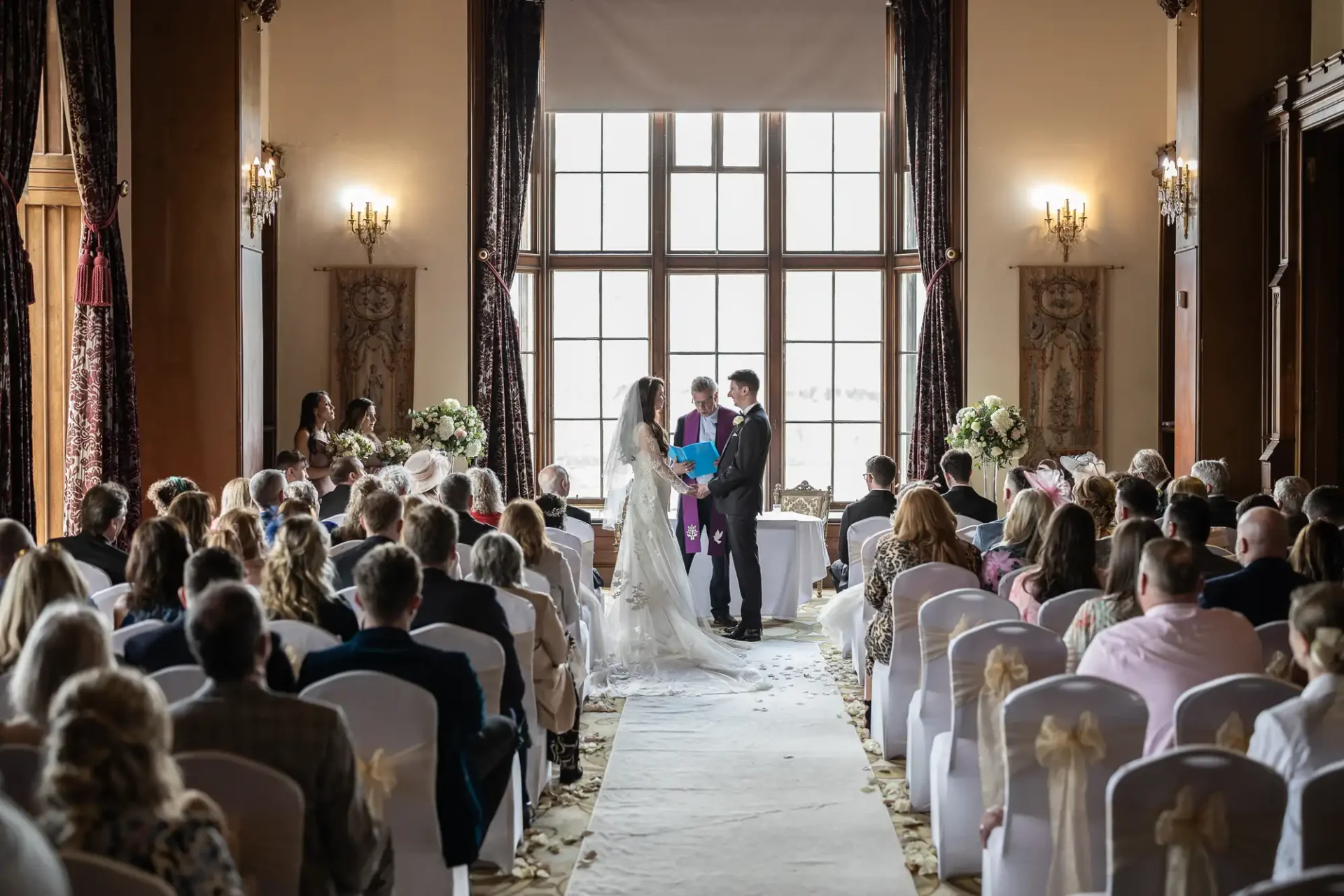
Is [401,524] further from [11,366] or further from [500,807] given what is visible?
[11,366]

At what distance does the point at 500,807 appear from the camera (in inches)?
176

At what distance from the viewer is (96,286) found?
7824mm

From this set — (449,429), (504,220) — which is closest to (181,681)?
(449,429)

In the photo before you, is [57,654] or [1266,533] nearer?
[57,654]

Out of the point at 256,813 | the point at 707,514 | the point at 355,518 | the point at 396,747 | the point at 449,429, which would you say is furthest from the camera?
the point at 449,429

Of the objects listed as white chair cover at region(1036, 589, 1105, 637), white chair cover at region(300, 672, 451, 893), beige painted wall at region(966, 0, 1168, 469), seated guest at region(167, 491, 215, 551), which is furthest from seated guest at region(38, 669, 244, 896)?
beige painted wall at region(966, 0, 1168, 469)

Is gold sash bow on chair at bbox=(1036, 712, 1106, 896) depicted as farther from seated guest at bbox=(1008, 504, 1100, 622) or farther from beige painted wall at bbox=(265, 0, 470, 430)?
beige painted wall at bbox=(265, 0, 470, 430)

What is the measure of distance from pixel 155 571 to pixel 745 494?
518 cm

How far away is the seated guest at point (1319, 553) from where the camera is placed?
15.5 ft

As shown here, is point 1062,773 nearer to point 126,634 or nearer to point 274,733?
point 274,733

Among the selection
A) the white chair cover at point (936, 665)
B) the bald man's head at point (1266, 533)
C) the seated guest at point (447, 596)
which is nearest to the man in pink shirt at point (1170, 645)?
the white chair cover at point (936, 665)

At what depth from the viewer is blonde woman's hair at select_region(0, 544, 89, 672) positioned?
359cm

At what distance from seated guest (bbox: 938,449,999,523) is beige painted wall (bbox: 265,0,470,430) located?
4.70 metres

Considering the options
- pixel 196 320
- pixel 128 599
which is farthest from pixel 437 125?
pixel 128 599
